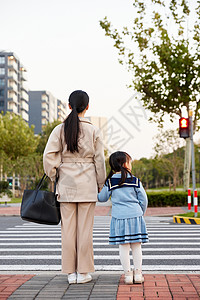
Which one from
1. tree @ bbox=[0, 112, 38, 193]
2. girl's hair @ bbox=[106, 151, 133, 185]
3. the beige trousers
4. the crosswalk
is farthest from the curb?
tree @ bbox=[0, 112, 38, 193]

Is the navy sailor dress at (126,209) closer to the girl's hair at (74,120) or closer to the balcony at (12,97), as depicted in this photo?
the girl's hair at (74,120)

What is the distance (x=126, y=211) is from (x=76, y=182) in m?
0.58

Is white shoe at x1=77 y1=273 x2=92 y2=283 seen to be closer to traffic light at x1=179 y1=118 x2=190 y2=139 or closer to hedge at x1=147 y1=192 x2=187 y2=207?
traffic light at x1=179 y1=118 x2=190 y2=139

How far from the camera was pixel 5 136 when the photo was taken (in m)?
47.9

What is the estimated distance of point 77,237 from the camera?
166 inches

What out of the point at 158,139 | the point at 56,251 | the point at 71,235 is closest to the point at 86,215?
the point at 71,235

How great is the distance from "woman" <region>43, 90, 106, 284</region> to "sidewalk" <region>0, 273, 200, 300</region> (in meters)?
0.21

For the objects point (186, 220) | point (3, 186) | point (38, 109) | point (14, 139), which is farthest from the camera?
point (38, 109)

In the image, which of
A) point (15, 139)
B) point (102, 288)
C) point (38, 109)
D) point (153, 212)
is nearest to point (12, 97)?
point (38, 109)

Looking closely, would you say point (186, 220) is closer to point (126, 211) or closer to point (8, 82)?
point (126, 211)

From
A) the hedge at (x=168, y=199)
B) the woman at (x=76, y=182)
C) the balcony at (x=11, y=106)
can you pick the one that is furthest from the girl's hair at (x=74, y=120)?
the balcony at (x=11, y=106)

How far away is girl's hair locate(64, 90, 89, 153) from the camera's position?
4.16 metres

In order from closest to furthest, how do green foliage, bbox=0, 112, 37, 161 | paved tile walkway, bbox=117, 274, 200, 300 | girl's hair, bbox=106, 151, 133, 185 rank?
paved tile walkway, bbox=117, 274, 200, 300
girl's hair, bbox=106, 151, 133, 185
green foliage, bbox=0, 112, 37, 161

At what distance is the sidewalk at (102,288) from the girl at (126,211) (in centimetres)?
22
